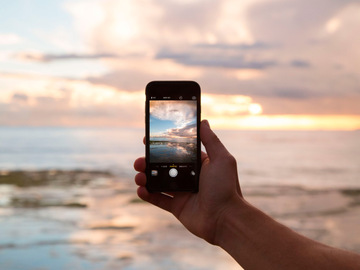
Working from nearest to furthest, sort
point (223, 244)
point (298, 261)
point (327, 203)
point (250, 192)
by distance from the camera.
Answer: point (298, 261) → point (223, 244) → point (327, 203) → point (250, 192)

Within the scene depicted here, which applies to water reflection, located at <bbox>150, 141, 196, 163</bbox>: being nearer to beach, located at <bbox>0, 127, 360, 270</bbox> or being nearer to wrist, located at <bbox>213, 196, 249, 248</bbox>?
wrist, located at <bbox>213, 196, 249, 248</bbox>

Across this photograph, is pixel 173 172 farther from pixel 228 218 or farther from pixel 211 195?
pixel 228 218

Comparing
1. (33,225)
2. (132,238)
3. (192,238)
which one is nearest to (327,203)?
(192,238)

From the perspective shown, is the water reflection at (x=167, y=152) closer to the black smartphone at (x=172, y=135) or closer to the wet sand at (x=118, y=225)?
the black smartphone at (x=172, y=135)

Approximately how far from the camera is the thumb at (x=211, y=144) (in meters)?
2.54

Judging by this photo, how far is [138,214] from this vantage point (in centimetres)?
1034

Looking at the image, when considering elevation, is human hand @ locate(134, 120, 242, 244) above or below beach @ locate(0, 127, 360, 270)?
above

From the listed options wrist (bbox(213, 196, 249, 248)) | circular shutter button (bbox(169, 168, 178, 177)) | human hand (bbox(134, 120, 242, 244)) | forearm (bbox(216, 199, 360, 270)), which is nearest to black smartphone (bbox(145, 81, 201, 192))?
circular shutter button (bbox(169, 168, 178, 177))

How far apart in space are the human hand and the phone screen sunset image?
164mm

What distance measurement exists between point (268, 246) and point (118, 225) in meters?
7.58

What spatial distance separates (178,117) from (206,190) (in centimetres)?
63

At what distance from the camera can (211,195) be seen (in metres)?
2.50

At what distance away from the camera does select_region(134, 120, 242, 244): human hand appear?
8.04 feet

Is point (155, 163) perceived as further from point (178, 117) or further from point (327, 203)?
point (327, 203)
